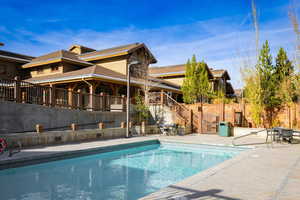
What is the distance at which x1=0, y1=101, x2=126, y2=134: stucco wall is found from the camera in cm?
1055

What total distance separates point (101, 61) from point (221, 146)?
15485 millimetres

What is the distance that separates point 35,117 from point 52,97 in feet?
4.86

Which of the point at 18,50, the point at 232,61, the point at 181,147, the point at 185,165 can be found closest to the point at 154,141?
the point at 181,147

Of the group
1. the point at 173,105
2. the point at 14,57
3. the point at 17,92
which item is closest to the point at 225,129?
the point at 173,105

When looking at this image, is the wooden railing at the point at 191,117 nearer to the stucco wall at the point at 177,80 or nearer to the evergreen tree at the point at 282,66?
the evergreen tree at the point at 282,66

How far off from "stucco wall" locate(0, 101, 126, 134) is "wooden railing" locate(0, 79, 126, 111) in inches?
16.0

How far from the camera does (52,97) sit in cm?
1258

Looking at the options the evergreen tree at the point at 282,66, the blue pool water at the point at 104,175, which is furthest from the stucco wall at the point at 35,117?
the evergreen tree at the point at 282,66

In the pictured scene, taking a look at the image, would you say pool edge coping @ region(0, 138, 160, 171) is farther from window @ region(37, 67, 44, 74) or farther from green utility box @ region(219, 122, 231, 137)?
window @ region(37, 67, 44, 74)

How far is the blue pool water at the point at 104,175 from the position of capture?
5555 millimetres

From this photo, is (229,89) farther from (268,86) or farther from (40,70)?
(40,70)

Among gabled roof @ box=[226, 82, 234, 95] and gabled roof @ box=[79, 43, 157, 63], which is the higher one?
gabled roof @ box=[79, 43, 157, 63]

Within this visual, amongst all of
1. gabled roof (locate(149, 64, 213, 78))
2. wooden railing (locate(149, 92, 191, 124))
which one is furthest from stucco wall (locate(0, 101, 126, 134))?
gabled roof (locate(149, 64, 213, 78))

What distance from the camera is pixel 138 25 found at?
862 inches
